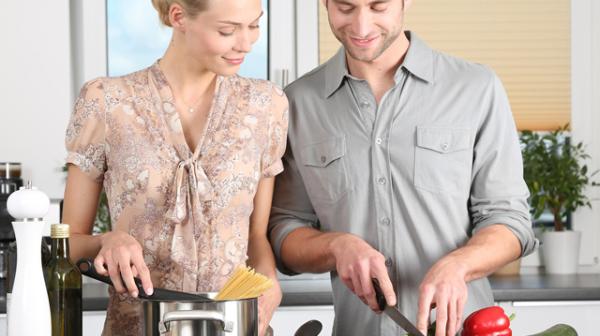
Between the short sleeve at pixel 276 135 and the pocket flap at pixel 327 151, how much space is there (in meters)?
0.08

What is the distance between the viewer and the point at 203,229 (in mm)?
1819

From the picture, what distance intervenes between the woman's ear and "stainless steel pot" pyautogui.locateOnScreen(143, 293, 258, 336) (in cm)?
58

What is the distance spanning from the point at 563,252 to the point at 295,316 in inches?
44.0

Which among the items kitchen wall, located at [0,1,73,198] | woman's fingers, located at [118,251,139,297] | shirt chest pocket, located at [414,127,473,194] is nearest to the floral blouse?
woman's fingers, located at [118,251,139,297]

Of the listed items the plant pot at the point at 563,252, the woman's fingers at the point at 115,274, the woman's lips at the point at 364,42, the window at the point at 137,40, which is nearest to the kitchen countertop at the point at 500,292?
the plant pot at the point at 563,252

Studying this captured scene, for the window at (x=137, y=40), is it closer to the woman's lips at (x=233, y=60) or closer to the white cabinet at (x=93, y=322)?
the white cabinet at (x=93, y=322)

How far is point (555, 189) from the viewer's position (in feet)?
12.0

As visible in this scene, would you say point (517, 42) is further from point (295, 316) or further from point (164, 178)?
point (164, 178)

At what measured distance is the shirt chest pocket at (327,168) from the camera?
200cm

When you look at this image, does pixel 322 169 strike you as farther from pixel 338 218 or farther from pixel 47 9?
pixel 47 9

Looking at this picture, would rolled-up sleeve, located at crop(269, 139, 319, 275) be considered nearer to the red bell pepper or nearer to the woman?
the woman

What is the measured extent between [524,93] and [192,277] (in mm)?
2344

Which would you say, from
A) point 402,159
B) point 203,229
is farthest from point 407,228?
point 203,229

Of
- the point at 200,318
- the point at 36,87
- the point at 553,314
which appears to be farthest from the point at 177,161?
the point at 36,87
